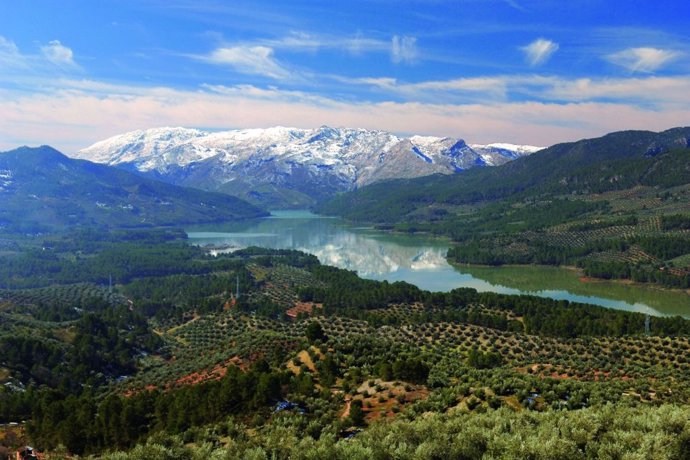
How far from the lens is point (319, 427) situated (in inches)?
1226

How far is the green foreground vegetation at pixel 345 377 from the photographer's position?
1024 inches

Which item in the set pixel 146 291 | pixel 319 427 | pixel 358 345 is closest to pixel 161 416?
pixel 319 427

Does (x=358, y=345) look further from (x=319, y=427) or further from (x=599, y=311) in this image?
(x=599, y=311)

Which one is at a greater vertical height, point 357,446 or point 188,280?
point 357,446

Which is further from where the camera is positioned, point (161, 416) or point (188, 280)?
point (188, 280)

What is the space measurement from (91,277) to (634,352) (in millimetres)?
149048

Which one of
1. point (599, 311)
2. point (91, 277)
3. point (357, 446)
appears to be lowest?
point (91, 277)

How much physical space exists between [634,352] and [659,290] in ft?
298

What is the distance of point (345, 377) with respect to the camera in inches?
1684

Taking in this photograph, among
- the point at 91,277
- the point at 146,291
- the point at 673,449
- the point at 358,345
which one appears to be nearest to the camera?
the point at 673,449

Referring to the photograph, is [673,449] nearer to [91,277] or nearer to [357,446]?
[357,446]

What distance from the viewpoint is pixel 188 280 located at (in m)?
149

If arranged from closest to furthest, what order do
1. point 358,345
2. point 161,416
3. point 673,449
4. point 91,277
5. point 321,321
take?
point 673,449, point 161,416, point 358,345, point 321,321, point 91,277

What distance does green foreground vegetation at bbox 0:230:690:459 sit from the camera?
26000mm
